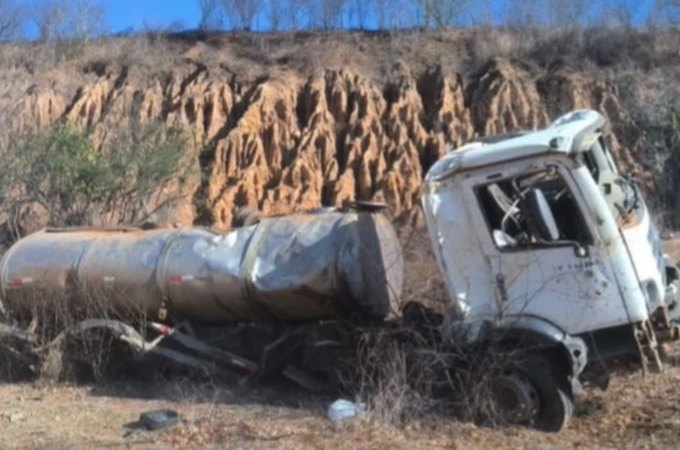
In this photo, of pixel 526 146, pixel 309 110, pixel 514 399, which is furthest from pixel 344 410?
pixel 309 110

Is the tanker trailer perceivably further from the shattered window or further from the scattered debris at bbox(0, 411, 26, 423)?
the shattered window

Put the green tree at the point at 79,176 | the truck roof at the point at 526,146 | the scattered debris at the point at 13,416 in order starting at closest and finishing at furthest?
the truck roof at the point at 526,146
the scattered debris at the point at 13,416
the green tree at the point at 79,176

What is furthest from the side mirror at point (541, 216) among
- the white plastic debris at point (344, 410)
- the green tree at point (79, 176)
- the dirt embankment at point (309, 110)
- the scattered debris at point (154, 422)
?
the dirt embankment at point (309, 110)

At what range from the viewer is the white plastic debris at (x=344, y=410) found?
32.3 ft

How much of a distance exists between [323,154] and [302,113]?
237 cm

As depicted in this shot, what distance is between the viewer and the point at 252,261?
37.8 ft

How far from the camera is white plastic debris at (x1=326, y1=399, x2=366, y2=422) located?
9859mm

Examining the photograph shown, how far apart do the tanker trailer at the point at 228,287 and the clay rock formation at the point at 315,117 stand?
13399mm

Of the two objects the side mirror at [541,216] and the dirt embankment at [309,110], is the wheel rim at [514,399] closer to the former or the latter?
the side mirror at [541,216]

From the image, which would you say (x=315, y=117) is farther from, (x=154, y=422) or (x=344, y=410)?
(x=344, y=410)

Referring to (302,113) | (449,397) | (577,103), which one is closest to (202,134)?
(302,113)

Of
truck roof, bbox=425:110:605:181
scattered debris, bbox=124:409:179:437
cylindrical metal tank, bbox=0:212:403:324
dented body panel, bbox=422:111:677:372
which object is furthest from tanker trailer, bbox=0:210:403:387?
truck roof, bbox=425:110:605:181

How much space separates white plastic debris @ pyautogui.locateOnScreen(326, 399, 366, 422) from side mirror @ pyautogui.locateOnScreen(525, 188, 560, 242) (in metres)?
2.20

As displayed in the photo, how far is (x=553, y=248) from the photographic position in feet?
30.2
